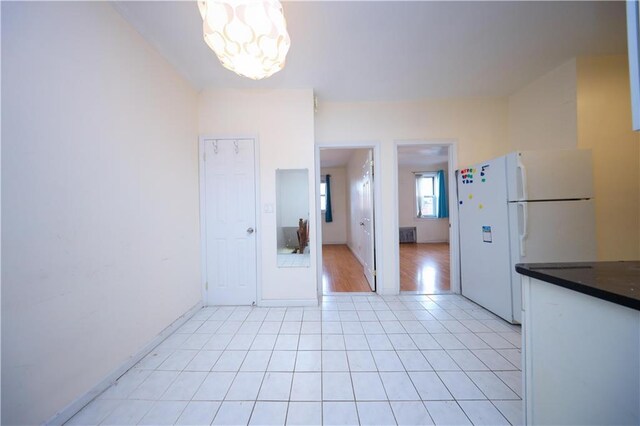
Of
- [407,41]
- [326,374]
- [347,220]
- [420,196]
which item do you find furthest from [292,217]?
[420,196]

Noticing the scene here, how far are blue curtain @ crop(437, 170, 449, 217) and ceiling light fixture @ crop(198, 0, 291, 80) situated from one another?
706cm

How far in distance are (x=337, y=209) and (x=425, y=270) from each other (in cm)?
357

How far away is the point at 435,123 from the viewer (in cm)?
297

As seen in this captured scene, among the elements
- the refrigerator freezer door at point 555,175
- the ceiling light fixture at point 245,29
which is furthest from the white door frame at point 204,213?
the refrigerator freezer door at point 555,175

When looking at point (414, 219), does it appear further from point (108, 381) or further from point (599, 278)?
point (108, 381)

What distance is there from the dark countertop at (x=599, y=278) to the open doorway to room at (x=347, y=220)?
2.09 meters

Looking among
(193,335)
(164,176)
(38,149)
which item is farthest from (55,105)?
(193,335)

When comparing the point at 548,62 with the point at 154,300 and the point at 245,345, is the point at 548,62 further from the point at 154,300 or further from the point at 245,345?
the point at 154,300

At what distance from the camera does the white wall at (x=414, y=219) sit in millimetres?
7277

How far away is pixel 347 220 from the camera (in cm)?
702

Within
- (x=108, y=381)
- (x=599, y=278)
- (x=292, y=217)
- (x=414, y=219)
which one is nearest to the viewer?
(x=599, y=278)

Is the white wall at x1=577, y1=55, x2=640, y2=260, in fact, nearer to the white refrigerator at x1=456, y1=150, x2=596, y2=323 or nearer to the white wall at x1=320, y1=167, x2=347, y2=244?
the white refrigerator at x1=456, y1=150, x2=596, y2=323

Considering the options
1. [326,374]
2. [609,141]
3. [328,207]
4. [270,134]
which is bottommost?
[326,374]

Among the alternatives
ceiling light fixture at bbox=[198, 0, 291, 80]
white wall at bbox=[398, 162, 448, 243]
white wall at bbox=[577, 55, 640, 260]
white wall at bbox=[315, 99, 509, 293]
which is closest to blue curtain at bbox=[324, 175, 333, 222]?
white wall at bbox=[398, 162, 448, 243]
